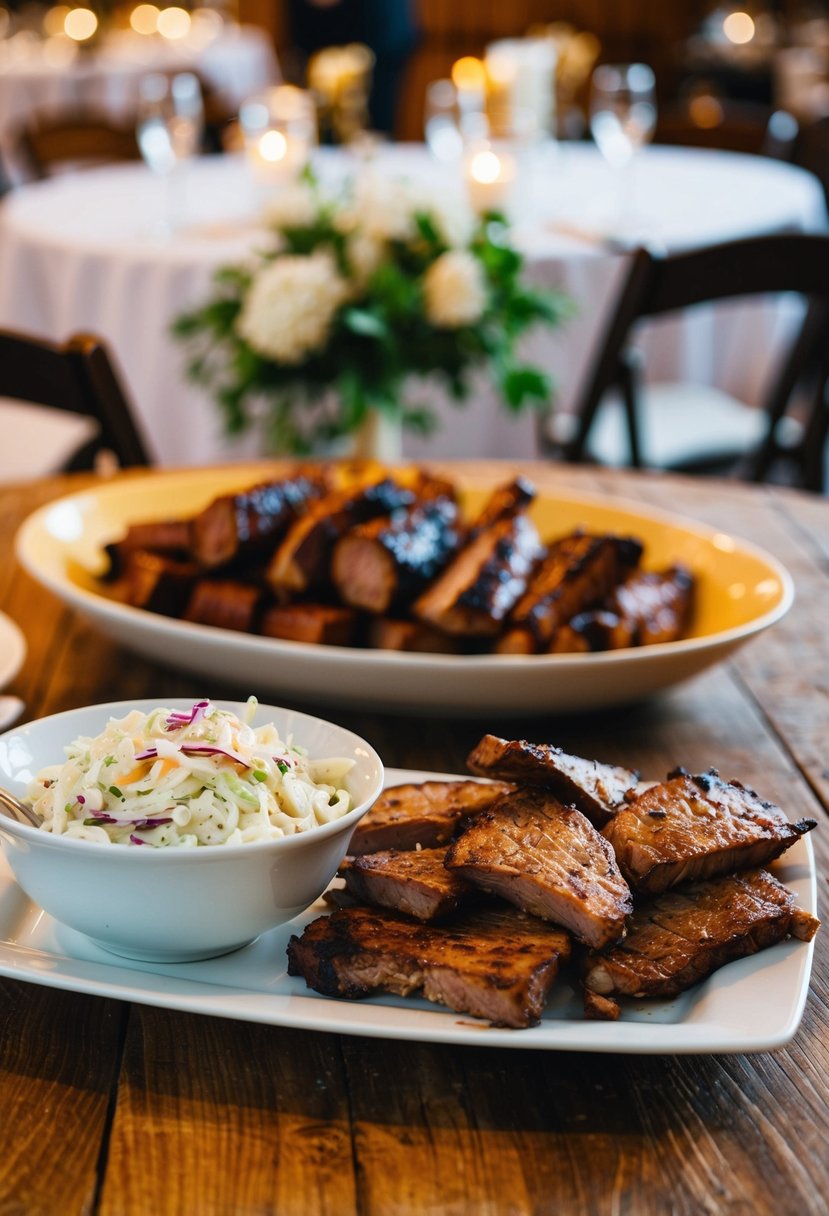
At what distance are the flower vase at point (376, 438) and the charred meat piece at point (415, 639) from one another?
2.94 ft

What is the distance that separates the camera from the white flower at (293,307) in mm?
2207

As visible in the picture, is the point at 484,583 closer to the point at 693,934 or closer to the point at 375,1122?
the point at 693,934

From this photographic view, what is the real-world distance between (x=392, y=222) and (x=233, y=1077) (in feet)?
5.63

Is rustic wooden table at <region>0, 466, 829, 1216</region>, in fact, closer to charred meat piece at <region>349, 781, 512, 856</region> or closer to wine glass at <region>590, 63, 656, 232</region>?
charred meat piece at <region>349, 781, 512, 856</region>

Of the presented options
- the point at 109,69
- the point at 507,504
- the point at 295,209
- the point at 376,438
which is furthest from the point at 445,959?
the point at 109,69

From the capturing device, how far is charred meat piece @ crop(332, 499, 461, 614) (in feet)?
5.15

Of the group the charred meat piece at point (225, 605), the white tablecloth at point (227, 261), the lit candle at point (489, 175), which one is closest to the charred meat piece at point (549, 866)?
the charred meat piece at point (225, 605)

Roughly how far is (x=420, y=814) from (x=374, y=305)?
138cm

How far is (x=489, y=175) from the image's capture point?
146 inches

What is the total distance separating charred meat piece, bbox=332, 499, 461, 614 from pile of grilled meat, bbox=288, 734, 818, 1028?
0.49 metres

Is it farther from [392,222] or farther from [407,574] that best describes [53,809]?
[392,222]

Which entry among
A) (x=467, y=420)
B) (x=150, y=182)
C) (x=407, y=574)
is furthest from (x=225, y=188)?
(x=407, y=574)

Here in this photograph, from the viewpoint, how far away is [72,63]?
26.4ft

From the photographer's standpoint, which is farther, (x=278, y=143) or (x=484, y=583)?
(x=278, y=143)
